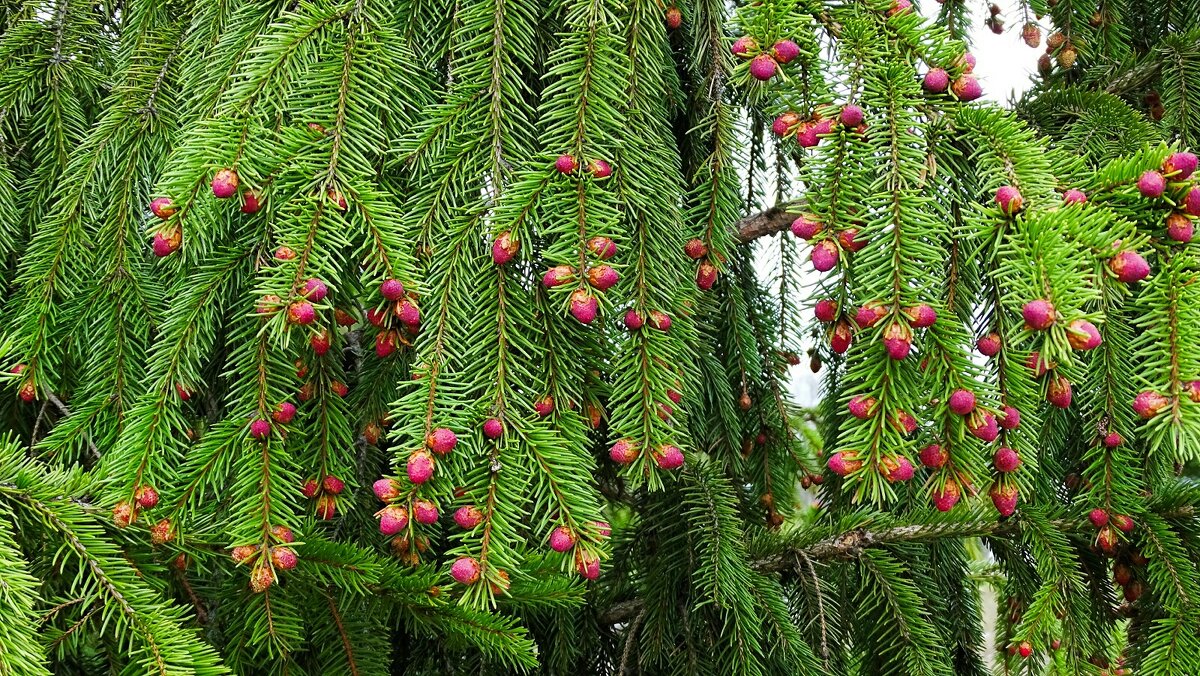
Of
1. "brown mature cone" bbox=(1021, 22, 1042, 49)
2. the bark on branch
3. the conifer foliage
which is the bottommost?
the conifer foliage

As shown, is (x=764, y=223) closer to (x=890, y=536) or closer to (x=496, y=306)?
(x=890, y=536)

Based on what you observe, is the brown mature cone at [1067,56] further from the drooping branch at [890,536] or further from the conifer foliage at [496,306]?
the drooping branch at [890,536]

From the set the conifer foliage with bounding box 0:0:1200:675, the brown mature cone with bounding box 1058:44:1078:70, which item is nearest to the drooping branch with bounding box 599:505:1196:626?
the conifer foliage with bounding box 0:0:1200:675

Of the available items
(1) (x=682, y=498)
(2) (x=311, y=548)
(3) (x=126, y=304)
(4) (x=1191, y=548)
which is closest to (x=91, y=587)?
(2) (x=311, y=548)

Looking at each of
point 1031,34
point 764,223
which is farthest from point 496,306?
point 1031,34

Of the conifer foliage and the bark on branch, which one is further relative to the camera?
the bark on branch

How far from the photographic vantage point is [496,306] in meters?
0.95

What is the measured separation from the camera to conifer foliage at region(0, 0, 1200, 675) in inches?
32.1

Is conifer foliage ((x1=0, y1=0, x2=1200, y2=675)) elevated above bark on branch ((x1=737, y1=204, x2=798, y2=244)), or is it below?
below

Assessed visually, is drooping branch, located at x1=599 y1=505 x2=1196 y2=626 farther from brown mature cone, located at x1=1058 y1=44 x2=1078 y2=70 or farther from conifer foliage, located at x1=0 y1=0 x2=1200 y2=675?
brown mature cone, located at x1=1058 y1=44 x2=1078 y2=70

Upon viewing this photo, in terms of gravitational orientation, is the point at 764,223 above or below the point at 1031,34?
below

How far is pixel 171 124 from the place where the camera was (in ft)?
3.96

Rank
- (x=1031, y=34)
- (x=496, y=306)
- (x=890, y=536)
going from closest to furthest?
(x=496, y=306)
(x=890, y=536)
(x=1031, y=34)

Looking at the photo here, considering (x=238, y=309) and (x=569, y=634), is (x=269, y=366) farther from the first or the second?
(x=569, y=634)
